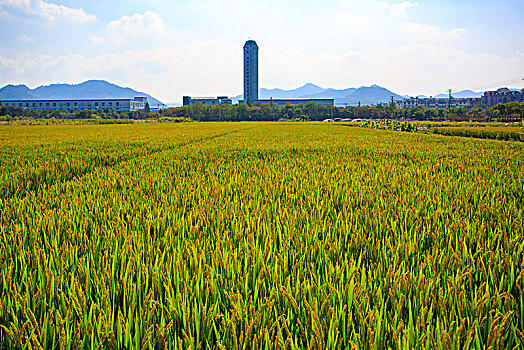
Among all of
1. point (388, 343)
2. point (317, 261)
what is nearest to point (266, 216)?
point (317, 261)

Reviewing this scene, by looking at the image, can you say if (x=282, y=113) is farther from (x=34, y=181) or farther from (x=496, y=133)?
(x=34, y=181)

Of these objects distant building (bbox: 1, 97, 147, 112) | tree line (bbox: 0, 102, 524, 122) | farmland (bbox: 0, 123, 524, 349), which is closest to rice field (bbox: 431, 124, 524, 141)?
farmland (bbox: 0, 123, 524, 349)

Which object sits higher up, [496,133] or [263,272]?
[496,133]

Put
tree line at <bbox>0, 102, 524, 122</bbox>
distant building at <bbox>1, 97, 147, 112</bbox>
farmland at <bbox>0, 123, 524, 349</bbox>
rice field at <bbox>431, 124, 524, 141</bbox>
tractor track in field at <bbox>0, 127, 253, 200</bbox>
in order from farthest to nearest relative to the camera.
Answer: distant building at <bbox>1, 97, 147, 112</bbox>
tree line at <bbox>0, 102, 524, 122</bbox>
rice field at <bbox>431, 124, 524, 141</bbox>
tractor track in field at <bbox>0, 127, 253, 200</bbox>
farmland at <bbox>0, 123, 524, 349</bbox>

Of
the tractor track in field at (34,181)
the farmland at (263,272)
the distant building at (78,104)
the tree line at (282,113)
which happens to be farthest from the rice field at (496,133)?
the distant building at (78,104)

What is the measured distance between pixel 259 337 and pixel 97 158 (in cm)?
732

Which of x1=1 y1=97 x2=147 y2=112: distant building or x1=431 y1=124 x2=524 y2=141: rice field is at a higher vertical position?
x1=1 y1=97 x2=147 y2=112: distant building

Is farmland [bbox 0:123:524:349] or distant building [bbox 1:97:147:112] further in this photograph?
distant building [bbox 1:97:147:112]

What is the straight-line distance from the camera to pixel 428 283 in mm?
1371

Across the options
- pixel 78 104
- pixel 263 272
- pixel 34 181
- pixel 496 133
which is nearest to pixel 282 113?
pixel 496 133

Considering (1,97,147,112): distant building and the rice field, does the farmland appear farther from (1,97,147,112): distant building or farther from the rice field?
(1,97,147,112): distant building

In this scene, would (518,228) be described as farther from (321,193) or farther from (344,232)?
(321,193)

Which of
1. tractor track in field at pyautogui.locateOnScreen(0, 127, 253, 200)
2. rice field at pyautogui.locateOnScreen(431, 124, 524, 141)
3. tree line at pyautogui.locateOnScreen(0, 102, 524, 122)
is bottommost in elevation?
tractor track in field at pyautogui.locateOnScreen(0, 127, 253, 200)

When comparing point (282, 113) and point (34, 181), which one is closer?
point (34, 181)
